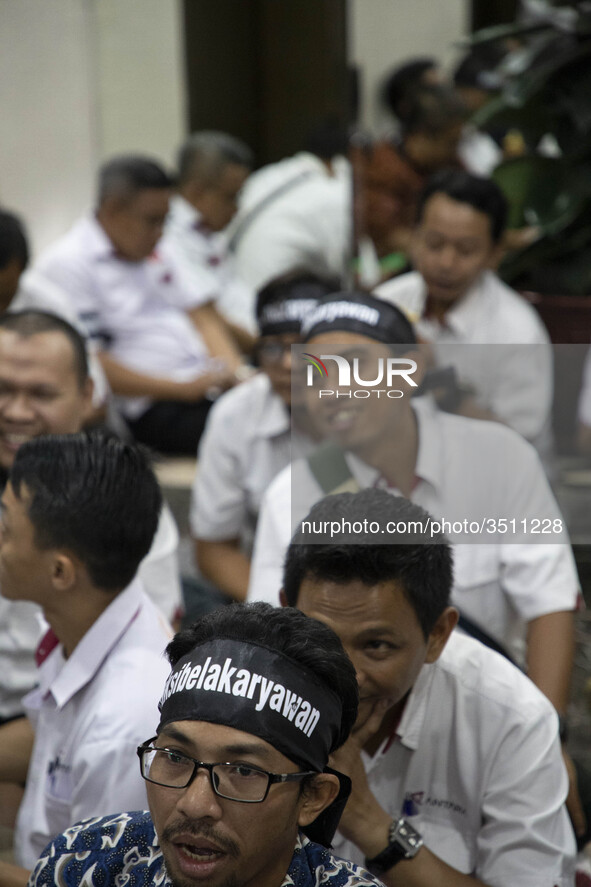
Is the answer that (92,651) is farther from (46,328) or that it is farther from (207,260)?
(207,260)

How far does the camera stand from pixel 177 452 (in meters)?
3.97

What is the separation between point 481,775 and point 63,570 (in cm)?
65

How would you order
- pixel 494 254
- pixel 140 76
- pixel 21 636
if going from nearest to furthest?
pixel 21 636
pixel 494 254
pixel 140 76

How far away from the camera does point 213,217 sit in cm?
462

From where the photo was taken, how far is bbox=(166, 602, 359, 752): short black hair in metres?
1.09

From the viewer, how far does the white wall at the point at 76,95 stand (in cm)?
498

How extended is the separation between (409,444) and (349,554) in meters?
0.47

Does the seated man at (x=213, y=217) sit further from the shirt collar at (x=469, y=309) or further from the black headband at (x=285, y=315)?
the black headband at (x=285, y=315)

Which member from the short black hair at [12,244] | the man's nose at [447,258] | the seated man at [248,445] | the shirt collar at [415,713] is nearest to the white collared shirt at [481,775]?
the shirt collar at [415,713]

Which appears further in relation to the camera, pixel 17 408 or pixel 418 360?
pixel 17 408

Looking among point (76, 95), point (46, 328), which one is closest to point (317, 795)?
point (46, 328)

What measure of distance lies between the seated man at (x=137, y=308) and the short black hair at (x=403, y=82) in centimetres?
221

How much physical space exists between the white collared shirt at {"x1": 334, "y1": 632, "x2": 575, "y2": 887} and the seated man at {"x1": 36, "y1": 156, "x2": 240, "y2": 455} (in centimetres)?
250

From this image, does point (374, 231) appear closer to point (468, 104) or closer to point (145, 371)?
point (468, 104)
